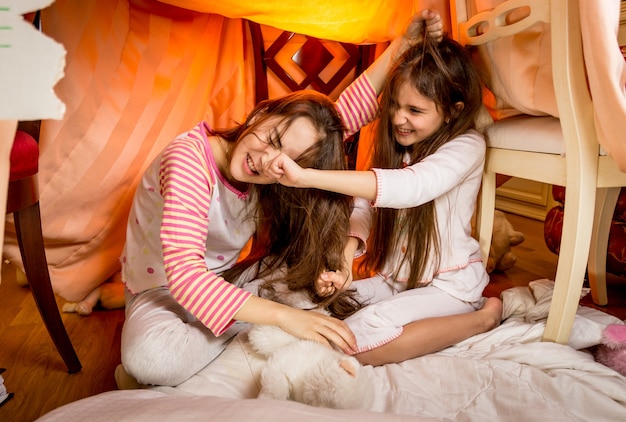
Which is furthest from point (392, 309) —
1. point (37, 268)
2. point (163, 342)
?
point (37, 268)

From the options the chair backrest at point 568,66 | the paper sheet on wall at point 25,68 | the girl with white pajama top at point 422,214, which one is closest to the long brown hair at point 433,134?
the girl with white pajama top at point 422,214

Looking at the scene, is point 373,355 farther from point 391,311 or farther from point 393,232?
point 393,232

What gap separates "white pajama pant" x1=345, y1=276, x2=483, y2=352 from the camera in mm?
864

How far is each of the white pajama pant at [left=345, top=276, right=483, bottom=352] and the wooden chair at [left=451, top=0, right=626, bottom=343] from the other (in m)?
0.19

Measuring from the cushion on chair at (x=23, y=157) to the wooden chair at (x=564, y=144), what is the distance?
2.78ft

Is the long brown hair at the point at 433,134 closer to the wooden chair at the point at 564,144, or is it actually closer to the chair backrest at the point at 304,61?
the wooden chair at the point at 564,144

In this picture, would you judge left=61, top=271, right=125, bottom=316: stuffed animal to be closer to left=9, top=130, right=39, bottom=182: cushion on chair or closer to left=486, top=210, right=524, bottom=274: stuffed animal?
left=9, top=130, right=39, bottom=182: cushion on chair

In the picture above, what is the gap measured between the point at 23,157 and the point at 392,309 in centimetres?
70

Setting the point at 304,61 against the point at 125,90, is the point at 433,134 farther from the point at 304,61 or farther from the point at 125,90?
the point at 125,90

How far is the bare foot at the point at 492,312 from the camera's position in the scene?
0.98 metres

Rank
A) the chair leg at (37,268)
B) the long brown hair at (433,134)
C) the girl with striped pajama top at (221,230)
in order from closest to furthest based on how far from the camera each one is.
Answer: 1. the girl with striped pajama top at (221,230)
2. the chair leg at (37,268)
3. the long brown hair at (433,134)

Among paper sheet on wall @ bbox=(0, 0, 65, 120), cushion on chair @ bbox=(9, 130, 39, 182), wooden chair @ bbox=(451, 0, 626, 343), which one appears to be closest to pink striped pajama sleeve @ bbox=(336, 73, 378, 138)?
wooden chair @ bbox=(451, 0, 626, 343)

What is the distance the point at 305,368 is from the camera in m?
0.65

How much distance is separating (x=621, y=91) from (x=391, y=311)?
0.53 m
